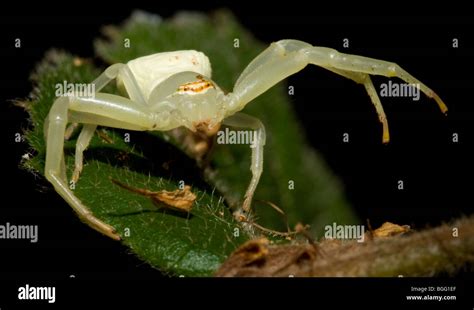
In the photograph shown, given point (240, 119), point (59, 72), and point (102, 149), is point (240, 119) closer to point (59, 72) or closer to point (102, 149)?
point (102, 149)

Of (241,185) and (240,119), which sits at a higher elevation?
(240,119)

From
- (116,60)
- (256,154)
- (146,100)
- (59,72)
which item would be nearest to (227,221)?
(256,154)

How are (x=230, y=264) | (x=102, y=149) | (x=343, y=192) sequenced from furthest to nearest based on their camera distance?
1. (x=343, y=192)
2. (x=102, y=149)
3. (x=230, y=264)

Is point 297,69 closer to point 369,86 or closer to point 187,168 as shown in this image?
point 369,86

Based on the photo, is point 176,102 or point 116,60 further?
point 116,60

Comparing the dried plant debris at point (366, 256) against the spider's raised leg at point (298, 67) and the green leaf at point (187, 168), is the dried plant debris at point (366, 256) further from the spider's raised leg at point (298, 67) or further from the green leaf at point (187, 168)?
the spider's raised leg at point (298, 67)

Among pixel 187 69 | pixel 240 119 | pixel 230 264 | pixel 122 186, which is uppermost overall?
pixel 187 69
